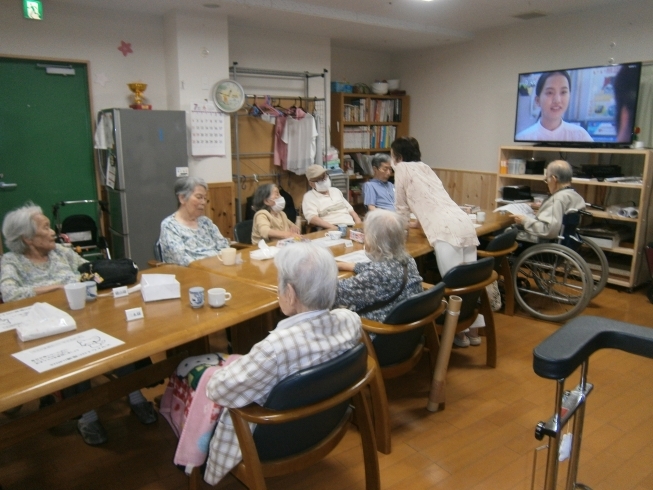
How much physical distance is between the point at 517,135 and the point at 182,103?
10.7ft

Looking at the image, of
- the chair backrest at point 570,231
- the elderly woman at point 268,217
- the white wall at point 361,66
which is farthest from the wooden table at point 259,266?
the white wall at point 361,66

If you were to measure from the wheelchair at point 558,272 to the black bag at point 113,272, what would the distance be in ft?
8.97

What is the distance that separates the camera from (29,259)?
95.9 inches

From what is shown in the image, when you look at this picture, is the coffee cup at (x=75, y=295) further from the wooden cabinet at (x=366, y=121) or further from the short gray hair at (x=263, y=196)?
the wooden cabinet at (x=366, y=121)

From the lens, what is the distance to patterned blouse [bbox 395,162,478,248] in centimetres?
300

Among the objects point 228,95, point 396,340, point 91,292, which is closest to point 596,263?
point 396,340

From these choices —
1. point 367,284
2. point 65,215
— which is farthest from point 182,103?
point 367,284

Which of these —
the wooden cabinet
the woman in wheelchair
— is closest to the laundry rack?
the wooden cabinet

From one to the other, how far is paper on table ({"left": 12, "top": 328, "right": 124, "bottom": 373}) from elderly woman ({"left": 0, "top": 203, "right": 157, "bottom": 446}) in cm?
73

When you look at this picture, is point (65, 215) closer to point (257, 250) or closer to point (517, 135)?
point (257, 250)

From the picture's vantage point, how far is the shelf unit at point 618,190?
4172 mm

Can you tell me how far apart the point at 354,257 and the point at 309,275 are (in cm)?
124

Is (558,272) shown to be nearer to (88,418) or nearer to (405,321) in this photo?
(405,321)

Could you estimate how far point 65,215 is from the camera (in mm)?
4488
